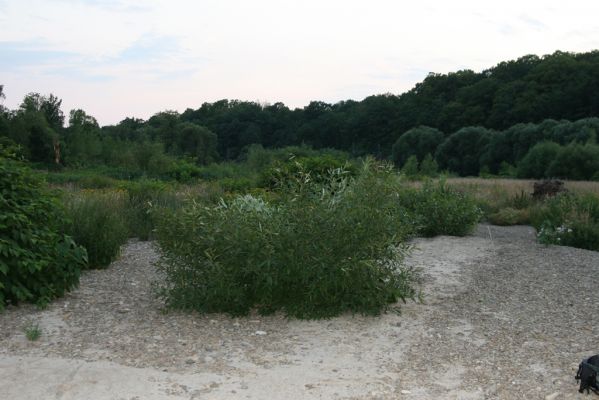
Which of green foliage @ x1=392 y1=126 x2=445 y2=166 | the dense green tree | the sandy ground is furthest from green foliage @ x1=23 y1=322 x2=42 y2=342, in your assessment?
green foliage @ x1=392 y1=126 x2=445 y2=166

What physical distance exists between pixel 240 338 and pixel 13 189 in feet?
7.73

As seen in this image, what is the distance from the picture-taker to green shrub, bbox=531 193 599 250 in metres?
9.41

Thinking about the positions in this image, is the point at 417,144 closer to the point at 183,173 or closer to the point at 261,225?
the point at 183,173

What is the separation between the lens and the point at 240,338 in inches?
185

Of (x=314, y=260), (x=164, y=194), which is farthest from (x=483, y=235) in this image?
(x=314, y=260)

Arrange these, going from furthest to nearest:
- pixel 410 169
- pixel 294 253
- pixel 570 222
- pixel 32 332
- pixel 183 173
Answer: pixel 410 169 < pixel 183 173 < pixel 570 222 < pixel 294 253 < pixel 32 332

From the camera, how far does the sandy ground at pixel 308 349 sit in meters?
3.76

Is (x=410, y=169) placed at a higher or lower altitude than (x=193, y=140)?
lower

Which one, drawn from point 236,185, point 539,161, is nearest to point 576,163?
point 539,161

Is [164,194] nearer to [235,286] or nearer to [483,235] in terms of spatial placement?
[483,235]

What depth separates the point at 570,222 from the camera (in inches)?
383

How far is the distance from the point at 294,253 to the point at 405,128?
59.8m

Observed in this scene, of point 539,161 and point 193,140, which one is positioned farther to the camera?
point 193,140

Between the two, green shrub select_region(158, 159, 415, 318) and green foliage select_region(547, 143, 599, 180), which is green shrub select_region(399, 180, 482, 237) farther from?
green foliage select_region(547, 143, 599, 180)
